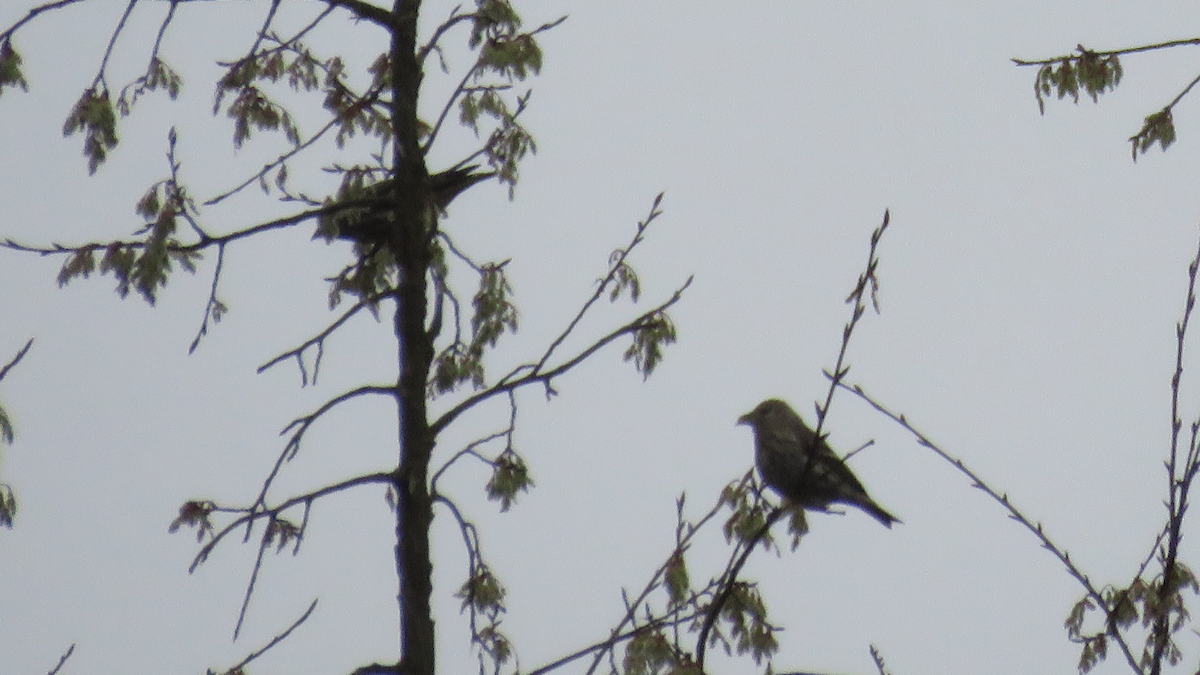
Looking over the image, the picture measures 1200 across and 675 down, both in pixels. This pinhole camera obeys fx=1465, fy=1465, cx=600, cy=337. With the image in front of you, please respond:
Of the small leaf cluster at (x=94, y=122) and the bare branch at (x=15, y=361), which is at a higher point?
the small leaf cluster at (x=94, y=122)

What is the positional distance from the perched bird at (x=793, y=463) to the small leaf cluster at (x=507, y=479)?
199 centimetres

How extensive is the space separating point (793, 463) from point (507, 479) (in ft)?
10.4

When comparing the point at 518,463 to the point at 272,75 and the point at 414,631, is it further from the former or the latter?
the point at 272,75

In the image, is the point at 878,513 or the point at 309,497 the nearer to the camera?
the point at 309,497

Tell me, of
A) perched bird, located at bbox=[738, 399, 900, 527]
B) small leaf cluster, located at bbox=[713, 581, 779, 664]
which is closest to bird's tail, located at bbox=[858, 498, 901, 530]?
perched bird, located at bbox=[738, 399, 900, 527]

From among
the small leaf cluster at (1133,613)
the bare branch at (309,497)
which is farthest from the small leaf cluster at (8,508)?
the small leaf cluster at (1133,613)

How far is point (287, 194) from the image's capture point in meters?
4.98

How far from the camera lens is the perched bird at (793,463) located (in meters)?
7.62

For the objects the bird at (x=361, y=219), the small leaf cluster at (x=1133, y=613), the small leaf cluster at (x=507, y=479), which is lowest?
the small leaf cluster at (x=1133, y=613)

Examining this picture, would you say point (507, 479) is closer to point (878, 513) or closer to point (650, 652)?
point (650, 652)

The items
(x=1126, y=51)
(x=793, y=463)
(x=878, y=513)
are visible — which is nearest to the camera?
(x=1126, y=51)

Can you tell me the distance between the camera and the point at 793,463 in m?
8.21

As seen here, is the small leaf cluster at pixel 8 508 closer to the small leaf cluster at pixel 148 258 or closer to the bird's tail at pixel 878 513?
the small leaf cluster at pixel 148 258

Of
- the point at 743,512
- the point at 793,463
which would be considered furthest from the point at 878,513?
the point at 743,512
